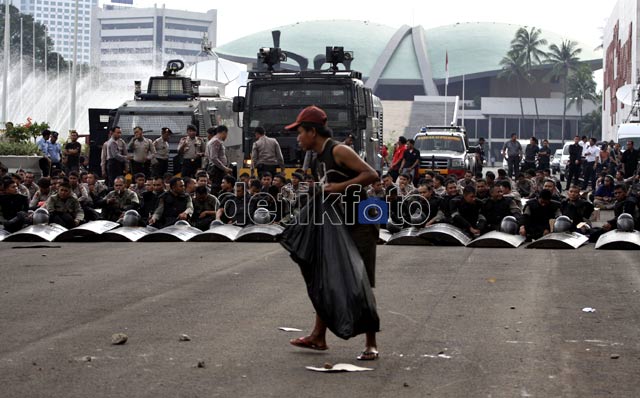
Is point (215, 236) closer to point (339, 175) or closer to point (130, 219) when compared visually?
point (130, 219)

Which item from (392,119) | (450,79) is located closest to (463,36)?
(450,79)

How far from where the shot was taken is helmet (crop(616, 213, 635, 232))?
18.4m

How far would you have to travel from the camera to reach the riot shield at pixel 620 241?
58.2 feet

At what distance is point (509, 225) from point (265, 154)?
7031 millimetres

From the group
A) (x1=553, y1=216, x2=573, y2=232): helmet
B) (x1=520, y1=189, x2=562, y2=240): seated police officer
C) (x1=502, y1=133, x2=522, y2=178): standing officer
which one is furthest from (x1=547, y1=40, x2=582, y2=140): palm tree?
(x1=553, y1=216, x2=573, y2=232): helmet

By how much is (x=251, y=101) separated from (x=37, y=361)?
19.0 metres

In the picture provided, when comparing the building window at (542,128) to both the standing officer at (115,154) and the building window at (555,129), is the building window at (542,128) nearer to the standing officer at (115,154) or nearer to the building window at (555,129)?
the building window at (555,129)

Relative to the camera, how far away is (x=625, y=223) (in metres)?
18.5

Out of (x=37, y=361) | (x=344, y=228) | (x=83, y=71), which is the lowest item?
(x=37, y=361)

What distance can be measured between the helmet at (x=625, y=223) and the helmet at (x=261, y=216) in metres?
5.28

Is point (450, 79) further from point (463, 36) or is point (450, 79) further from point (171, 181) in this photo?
point (171, 181)

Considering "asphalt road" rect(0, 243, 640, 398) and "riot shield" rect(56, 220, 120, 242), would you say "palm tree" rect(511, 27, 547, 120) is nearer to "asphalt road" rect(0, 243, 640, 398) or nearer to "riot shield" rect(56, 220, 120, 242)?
"riot shield" rect(56, 220, 120, 242)

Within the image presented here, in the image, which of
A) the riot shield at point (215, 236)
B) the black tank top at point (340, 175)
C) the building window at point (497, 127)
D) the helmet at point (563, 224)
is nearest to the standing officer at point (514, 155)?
the helmet at point (563, 224)

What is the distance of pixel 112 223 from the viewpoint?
20.1 metres
